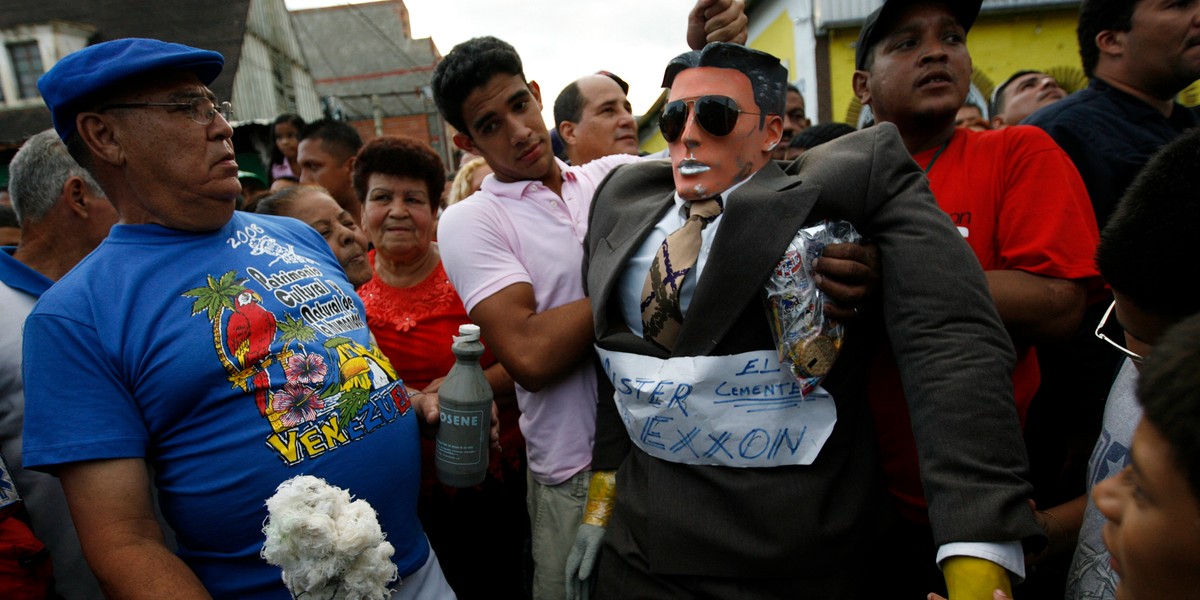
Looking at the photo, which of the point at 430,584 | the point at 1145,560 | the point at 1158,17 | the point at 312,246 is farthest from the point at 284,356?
the point at 1158,17

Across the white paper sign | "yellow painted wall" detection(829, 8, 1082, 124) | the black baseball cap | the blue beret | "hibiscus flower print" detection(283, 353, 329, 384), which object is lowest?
"yellow painted wall" detection(829, 8, 1082, 124)

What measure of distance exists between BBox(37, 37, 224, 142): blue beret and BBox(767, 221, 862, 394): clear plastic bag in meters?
1.61

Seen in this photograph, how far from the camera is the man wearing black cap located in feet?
4.52

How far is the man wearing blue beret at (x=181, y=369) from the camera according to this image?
4.74 ft

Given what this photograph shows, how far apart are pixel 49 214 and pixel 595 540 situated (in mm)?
2268

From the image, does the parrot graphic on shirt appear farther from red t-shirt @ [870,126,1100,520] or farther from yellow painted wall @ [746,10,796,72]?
yellow painted wall @ [746,10,796,72]

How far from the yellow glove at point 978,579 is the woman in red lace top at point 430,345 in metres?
1.60

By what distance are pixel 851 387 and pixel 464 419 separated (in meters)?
1.09

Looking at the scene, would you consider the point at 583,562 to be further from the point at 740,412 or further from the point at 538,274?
the point at 538,274

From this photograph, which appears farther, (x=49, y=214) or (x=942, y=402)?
(x=49, y=214)

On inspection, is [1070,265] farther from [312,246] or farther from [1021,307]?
[312,246]

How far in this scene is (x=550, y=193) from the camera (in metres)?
2.35

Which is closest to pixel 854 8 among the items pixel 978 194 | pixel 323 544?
pixel 978 194

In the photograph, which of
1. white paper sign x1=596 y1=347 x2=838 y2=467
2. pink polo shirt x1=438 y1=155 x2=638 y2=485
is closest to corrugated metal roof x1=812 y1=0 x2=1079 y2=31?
pink polo shirt x1=438 y1=155 x2=638 y2=485
